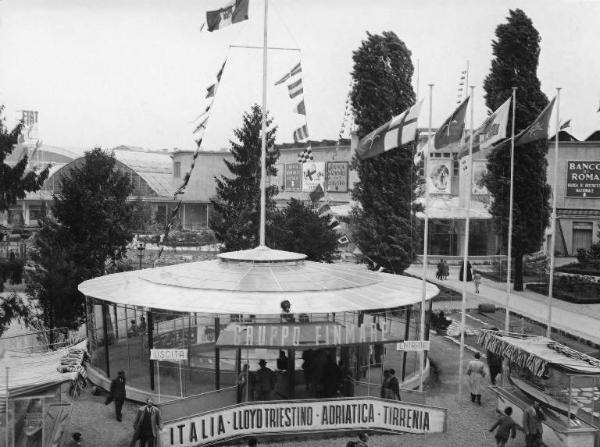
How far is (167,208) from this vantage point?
83.8m

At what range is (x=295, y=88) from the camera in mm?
26688

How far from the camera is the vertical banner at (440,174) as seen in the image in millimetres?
60281

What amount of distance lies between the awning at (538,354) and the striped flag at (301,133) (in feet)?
38.4

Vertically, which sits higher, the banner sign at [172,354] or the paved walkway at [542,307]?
the banner sign at [172,354]

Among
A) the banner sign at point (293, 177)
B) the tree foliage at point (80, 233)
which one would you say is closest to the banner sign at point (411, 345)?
the tree foliage at point (80, 233)

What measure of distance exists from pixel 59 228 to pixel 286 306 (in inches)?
537

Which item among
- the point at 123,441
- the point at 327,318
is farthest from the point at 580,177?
the point at 123,441

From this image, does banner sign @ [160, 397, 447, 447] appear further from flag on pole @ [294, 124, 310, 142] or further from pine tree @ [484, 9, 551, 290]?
pine tree @ [484, 9, 551, 290]

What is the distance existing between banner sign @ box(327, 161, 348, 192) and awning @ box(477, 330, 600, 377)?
5178cm

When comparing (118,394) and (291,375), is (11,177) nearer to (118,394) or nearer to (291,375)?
(118,394)

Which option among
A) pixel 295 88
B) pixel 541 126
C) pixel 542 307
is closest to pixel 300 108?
pixel 295 88

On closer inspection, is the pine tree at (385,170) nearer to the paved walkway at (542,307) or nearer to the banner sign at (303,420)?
the paved walkway at (542,307)

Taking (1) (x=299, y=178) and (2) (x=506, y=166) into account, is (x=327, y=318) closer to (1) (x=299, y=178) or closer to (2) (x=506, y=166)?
(2) (x=506, y=166)

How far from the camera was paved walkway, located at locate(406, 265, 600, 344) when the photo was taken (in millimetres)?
30859
